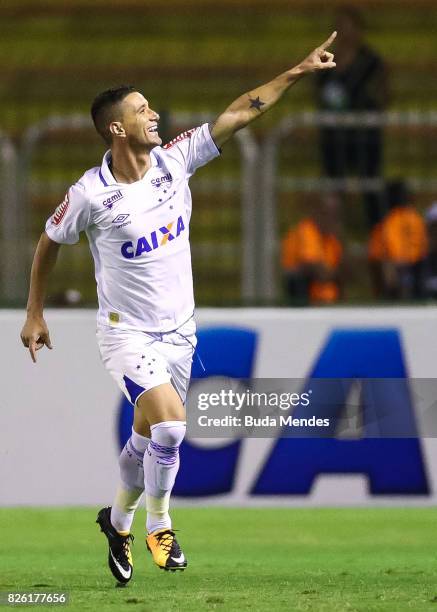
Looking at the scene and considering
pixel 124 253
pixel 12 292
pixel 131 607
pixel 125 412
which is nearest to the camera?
pixel 131 607

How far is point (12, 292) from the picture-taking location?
29.5 feet

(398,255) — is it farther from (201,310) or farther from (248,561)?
(248,561)

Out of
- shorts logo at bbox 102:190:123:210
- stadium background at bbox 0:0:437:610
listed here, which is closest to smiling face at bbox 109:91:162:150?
shorts logo at bbox 102:190:123:210

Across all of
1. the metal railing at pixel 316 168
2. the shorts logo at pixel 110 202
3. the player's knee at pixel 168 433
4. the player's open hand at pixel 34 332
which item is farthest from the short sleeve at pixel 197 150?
the metal railing at pixel 316 168

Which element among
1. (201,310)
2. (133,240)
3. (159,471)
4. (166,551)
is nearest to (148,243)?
(133,240)

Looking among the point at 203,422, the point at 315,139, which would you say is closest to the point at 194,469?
the point at 203,422

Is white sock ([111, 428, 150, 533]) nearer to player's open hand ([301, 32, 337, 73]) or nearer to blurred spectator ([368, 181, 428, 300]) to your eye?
player's open hand ([301, 32, 337, 73])

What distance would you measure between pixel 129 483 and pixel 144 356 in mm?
633

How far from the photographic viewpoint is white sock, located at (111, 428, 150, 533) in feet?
20.6

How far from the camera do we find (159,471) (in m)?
6.07

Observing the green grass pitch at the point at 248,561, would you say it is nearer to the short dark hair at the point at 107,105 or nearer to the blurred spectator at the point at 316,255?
the blurred spectator at the point at 316,255

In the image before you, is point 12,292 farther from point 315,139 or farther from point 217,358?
point 315,139

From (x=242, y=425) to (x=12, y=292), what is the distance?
2.06m

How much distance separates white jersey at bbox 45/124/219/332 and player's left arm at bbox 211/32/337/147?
1.18ft
